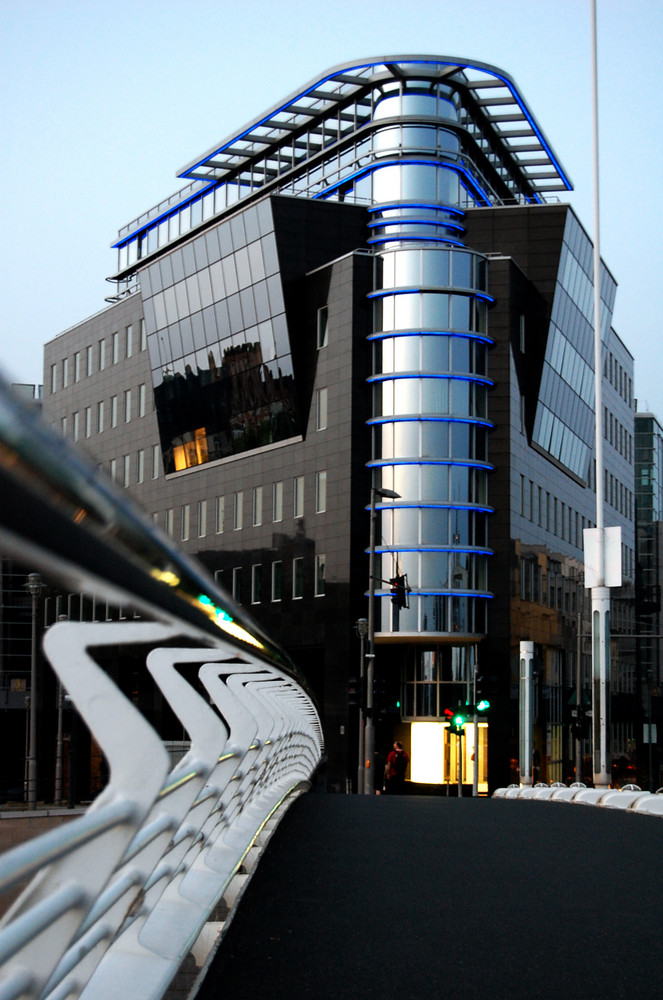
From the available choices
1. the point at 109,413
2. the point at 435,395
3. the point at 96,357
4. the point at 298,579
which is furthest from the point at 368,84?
the point at 96,357

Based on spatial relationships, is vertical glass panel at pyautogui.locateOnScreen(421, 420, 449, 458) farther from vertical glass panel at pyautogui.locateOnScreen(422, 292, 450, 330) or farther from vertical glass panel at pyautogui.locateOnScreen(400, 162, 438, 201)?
vertical glass panel at pyautogui.locateOnScreen(400, 162, 438, 201)

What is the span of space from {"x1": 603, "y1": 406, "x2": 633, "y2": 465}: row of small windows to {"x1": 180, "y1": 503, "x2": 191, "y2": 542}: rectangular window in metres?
28.8

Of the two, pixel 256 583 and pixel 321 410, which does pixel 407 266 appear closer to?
pixel 321 410

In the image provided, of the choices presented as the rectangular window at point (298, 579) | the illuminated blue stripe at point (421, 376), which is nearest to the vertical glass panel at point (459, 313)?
the illuminated blue stripe at point (421, 376)

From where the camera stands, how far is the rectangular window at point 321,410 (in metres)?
65.6

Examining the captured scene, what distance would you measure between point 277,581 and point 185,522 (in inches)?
423

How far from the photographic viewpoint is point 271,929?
684 centimetres

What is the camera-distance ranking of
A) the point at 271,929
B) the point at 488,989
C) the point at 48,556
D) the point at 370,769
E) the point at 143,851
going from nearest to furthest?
the point at 48,556, the point at 143,851, the point at 488,989, the point at 271,929, the point at 370,769

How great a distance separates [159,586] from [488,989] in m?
3.01

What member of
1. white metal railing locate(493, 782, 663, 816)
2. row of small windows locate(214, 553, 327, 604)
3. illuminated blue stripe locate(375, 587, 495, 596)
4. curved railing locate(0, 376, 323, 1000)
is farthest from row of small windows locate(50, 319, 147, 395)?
curved railing locate(0, 376, 323, 1000)

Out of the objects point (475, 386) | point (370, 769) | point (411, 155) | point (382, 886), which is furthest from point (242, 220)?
point (382, 886)

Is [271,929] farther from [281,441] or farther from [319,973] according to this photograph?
[281,441]

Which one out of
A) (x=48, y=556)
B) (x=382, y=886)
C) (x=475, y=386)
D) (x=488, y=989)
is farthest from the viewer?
(x=475, y=386)

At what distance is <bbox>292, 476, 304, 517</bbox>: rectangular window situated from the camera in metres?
66.6
